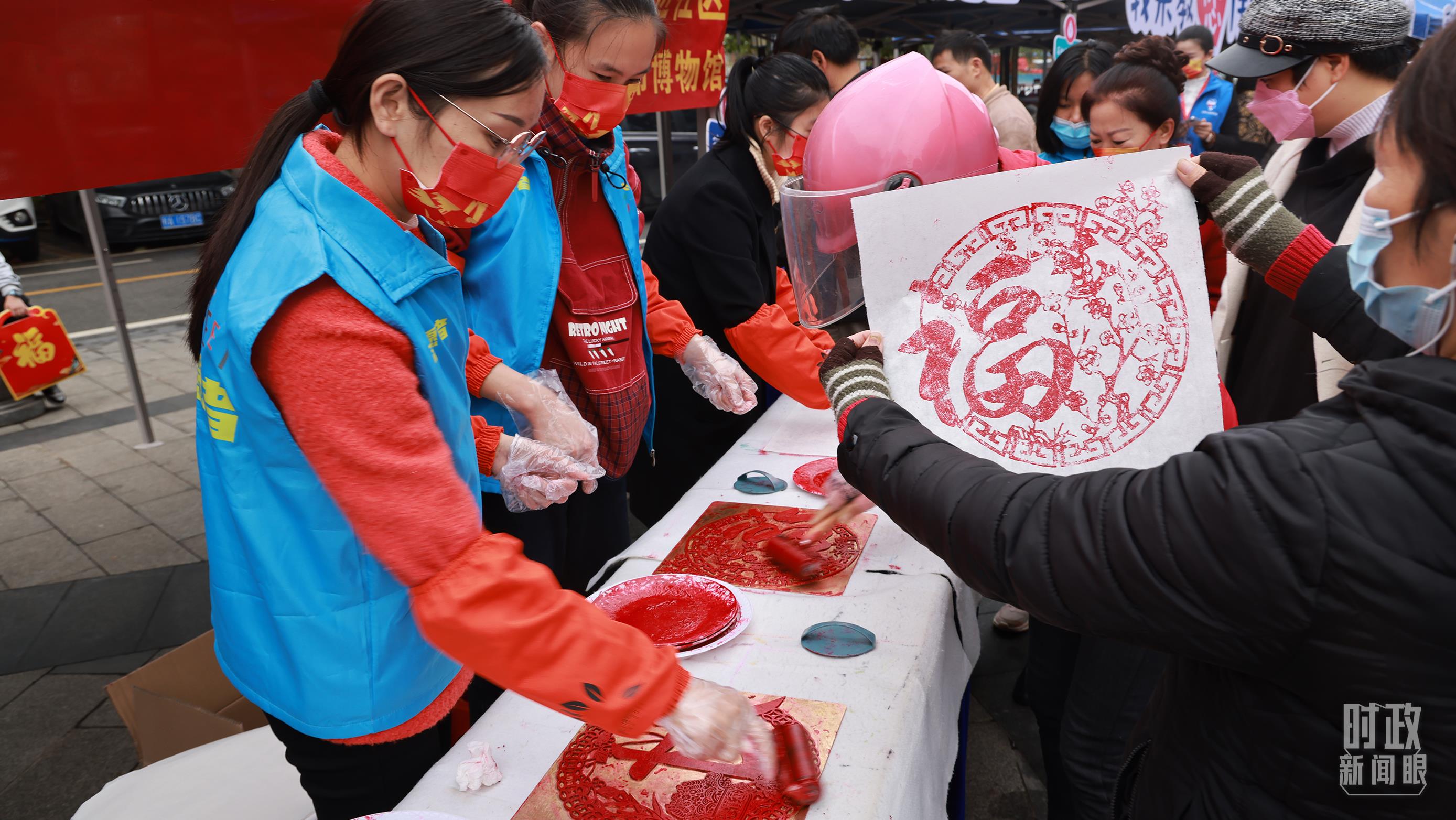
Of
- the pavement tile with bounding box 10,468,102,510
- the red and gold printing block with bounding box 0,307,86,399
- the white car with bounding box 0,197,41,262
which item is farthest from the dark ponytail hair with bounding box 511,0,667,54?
the white car with bounding box 0,197,41,262

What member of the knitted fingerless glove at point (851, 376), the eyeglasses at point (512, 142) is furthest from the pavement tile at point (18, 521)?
the knitted fingerless glove at point (851, 376)

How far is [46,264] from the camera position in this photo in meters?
9.93

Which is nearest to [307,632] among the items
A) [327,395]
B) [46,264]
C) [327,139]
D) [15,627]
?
[327,395]

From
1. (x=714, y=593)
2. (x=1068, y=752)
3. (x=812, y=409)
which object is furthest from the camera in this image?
(x=812, y=409)

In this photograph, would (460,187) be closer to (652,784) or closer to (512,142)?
(512,142)

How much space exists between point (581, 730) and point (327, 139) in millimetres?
878

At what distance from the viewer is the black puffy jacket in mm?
720

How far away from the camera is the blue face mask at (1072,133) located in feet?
10.7

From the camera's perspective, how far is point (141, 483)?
4309 mm

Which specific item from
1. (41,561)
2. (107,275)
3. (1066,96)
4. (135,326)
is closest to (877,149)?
(1066,96)

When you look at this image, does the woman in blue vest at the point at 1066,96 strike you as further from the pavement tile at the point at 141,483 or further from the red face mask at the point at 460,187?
the pavement tile at the point at 141,483

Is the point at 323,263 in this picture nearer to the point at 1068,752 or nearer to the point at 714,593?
the point at 714,593

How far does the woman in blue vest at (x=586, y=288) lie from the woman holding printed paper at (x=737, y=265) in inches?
8.0

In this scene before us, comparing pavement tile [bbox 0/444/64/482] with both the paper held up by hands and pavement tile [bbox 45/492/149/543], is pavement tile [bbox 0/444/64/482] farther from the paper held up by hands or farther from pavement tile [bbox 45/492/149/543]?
the paper held up by hands
